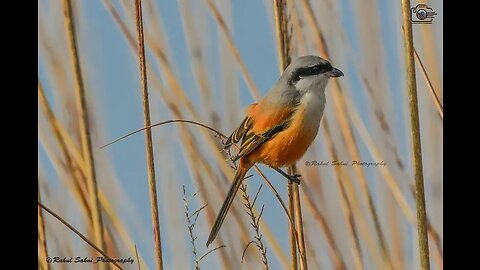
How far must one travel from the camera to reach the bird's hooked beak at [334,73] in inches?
53.3

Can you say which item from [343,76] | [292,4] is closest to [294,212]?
[343,76]

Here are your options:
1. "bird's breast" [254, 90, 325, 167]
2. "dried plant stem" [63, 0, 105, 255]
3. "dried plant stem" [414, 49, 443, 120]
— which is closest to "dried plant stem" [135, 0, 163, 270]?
"dried plant stem" [63, 0, 105, 255]

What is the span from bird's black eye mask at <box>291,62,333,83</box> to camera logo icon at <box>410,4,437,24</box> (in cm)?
19

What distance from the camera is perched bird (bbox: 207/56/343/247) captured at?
1.35m

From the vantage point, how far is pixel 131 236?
138 cm

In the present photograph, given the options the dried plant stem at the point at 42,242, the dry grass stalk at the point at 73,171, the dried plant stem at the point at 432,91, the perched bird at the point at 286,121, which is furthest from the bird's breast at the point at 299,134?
the dried plant stem at the point at 42,242

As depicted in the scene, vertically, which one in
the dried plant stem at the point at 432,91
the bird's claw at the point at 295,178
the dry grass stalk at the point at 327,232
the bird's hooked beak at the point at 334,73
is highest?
the bird's hooked beak at the point at 334,73

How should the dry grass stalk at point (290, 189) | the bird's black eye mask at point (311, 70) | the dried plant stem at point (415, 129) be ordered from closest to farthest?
1. the dried plant stem at point (415, 129)
2. the dry grass stalk at point (290, 189)
3. the bird's black eye mask at point (311, 70)

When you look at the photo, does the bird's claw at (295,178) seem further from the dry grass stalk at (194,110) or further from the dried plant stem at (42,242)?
the dried plant stem at (42,242)

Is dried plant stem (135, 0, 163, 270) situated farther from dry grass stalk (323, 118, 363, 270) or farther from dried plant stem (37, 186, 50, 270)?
dry grass stalk (323, 118, 363, 270)

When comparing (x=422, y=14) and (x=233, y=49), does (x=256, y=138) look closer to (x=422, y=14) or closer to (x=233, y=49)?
(x=233, y=49)

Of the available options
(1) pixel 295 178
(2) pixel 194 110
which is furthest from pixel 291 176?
Result: (2) pixel 194 110

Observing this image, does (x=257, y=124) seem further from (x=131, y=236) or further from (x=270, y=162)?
(x=131, y=236)

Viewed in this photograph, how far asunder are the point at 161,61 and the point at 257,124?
0.22 metres
